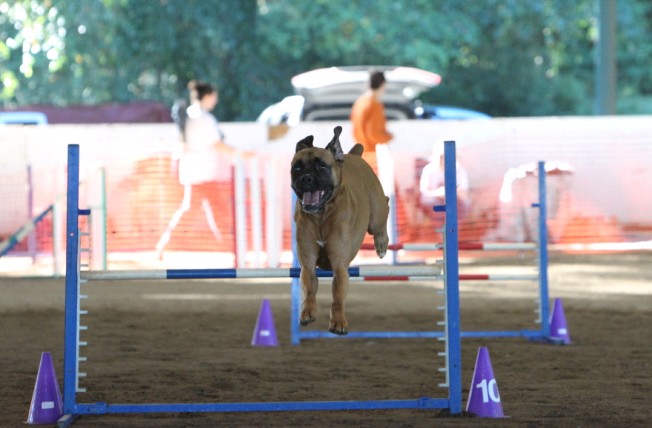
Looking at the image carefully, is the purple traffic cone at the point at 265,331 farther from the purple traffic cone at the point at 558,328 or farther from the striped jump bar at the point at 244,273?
the striped jump bar at the point at 244,273

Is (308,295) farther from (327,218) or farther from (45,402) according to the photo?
(45,402)

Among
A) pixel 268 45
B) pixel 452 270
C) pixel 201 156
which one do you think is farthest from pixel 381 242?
pixel 268 45

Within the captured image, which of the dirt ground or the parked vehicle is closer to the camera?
the dirt ground

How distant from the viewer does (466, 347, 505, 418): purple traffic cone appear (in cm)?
661

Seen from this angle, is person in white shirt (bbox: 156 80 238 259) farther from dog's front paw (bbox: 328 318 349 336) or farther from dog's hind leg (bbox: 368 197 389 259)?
dog's front paw (bbox: 328 318 349 336)

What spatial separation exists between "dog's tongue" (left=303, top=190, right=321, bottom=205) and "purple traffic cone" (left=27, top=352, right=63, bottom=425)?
1.90 meters

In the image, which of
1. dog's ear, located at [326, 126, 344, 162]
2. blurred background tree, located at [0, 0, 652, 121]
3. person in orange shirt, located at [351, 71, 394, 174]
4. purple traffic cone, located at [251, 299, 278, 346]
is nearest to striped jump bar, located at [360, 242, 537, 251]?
purple traffic cone, located at [251, 299, 278, 346]

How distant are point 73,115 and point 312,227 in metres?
17.9

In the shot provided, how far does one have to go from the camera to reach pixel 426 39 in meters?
29.4

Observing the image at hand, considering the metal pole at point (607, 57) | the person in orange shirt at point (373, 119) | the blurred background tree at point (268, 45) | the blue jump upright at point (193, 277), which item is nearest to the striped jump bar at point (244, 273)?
the blue jump upright at point (193, 277)

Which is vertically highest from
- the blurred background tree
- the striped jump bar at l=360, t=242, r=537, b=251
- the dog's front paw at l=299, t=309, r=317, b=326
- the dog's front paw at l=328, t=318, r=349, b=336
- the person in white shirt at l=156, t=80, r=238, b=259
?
the blurred background tree

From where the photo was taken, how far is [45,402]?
21.5ft

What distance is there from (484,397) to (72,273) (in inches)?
83.0

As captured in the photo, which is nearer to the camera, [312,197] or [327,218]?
[312,197]
